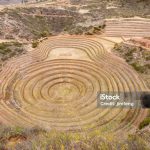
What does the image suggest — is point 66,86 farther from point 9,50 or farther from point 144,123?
point 144,123

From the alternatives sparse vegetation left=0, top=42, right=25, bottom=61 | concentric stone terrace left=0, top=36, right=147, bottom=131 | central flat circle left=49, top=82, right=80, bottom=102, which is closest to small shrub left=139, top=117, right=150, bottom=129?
concentric stone terrace left=0, top=36, right=147, bottom=131

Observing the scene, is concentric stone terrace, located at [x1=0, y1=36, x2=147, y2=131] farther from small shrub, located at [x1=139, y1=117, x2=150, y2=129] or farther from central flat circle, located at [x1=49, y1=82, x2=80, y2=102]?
small shrub, located at [x1=139, y1=117, x2=150, y2=129]

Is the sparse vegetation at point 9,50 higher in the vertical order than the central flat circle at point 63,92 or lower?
higher

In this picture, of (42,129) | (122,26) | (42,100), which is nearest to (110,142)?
(42,129)

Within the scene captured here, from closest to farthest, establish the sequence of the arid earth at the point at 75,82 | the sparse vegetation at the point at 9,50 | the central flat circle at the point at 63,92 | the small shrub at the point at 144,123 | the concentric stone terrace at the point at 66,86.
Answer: the arid earth at the point at 75,82, the small shrub at the point at 144,123, the concentric stone terrace at the point at 66,86, the central flat circle at the point at 63,92, the sparse vegetation at the point at 9,50

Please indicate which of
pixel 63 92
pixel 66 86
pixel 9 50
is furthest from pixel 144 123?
pixel 9 50

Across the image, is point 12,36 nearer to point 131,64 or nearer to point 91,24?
point 91,24

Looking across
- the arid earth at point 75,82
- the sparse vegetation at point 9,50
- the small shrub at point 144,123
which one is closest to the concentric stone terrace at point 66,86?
the arid earth at point 75,82

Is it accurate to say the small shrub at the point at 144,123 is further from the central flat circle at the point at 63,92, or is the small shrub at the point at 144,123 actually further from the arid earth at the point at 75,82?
the central flat circle at the point at 63,92
